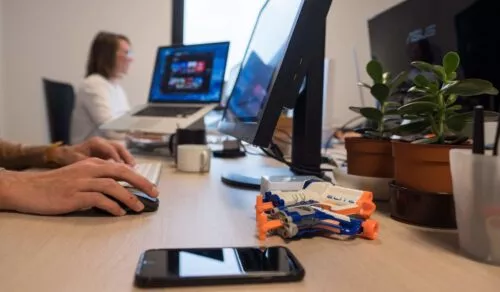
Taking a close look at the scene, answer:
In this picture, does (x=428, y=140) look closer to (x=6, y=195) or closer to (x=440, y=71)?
(x=440, y=71)

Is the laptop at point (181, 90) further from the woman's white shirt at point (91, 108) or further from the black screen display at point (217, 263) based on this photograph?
the black screen display at point (217, 263)

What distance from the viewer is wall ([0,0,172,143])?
3508 millimetres

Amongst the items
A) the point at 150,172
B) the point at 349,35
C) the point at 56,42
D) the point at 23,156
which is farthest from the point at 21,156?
the point at 349,35

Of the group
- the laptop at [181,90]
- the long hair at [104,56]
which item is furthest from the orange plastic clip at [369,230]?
the long hair at [104,56]

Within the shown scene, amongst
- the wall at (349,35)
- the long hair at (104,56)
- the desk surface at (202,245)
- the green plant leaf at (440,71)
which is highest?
the wall at (349,35)

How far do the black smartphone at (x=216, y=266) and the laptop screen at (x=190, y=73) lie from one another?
125 cm

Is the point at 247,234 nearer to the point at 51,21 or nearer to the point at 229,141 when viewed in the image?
the point at 229,141

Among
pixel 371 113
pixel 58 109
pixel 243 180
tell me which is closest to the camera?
pixel 371 113

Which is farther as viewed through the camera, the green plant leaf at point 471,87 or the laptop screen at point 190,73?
the laptop screen at point 190,73

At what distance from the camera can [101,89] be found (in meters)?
2.83

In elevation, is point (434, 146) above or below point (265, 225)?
above

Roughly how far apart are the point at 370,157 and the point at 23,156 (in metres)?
0.89

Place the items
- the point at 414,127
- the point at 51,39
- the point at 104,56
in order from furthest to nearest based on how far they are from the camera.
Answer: the point at 51,39 → the point at 104,56 → the point at 414,127

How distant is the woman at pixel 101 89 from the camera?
2.79m
